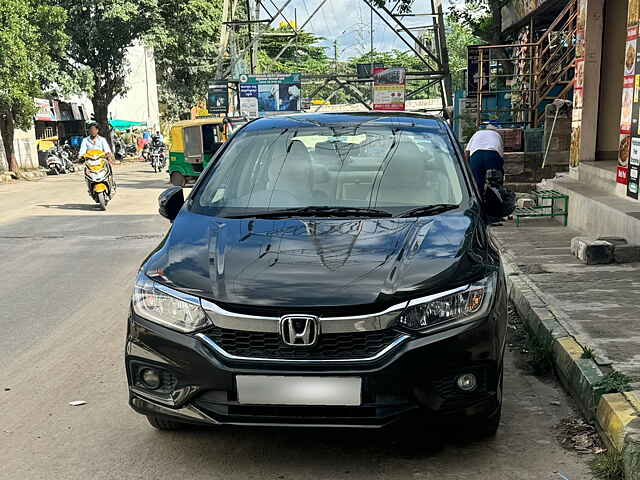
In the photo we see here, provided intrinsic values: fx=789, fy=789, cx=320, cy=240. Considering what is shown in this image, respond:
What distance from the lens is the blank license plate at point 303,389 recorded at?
3381 millimetres

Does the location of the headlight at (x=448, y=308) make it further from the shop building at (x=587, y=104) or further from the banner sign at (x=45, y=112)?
the banner sign at (x=45, y=112)

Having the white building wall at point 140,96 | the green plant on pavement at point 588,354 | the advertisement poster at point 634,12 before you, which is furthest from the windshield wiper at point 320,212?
the white building wall at point 140,96

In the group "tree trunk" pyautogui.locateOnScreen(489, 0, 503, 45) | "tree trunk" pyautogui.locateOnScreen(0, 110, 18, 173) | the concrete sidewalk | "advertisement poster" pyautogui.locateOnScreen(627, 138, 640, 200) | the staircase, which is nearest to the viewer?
the concrete sidewalk

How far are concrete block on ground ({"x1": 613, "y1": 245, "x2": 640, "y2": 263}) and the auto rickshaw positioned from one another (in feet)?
51.0

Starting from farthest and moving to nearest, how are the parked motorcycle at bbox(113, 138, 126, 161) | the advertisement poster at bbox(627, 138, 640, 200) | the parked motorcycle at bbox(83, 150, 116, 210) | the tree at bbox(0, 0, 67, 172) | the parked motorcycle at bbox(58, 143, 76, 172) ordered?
the parked motorcycle at bbox(113, 138, 126, 161)
the parked motorcycle at bbox(58, 143, 76, 172)
the tree at bbox(0, 0, 67, 172)
the parked motorcycle at bbox(83, 150, 116, 210)
the advertisement poster at bbox(627, 138, 640, 200)

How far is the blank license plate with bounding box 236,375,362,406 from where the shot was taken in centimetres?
338

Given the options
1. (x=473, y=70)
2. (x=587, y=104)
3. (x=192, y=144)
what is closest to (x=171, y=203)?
(x=587, y=104)

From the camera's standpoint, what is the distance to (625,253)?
8.02 meters

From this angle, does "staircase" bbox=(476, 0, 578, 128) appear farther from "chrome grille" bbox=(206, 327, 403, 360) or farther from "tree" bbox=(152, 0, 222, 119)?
"tree" bbox=(152, 0, 222, 119)

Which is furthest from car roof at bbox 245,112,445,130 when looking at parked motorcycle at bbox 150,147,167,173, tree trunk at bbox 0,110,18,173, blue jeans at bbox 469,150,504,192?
parked motorcycle at bbox 150,147,167,173

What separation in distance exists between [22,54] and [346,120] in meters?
23.1

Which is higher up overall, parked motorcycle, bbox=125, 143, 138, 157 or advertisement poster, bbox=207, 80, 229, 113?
advertisement poster, bbox=207, 80, 229, 113

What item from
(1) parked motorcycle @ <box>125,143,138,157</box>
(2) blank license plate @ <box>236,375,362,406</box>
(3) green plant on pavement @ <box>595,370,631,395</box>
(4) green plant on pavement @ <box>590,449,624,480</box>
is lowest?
(1) parked motorcycle @ <box>125,143,138,157</box>

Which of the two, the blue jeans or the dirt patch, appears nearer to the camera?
the dirt patch
